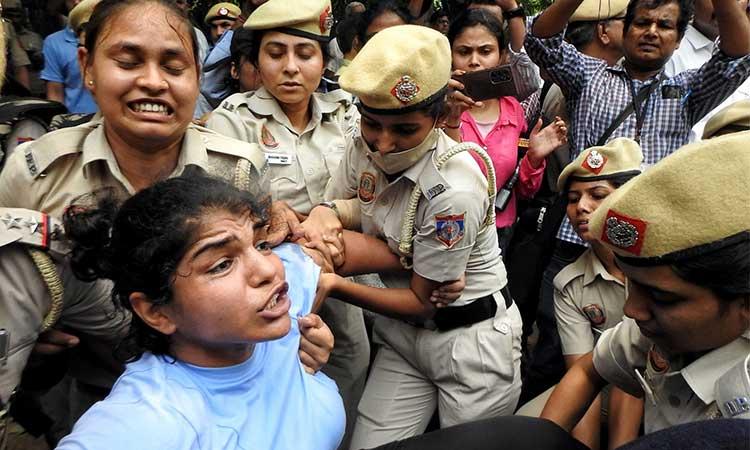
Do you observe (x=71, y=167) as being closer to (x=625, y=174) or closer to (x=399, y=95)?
(x=399, y=95)

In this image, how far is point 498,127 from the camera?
342 cm

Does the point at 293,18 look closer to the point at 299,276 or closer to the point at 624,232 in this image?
the point at 299,276

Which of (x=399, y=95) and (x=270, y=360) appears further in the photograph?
(x=399, y=95)

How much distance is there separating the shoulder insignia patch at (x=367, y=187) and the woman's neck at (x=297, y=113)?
2.51ft

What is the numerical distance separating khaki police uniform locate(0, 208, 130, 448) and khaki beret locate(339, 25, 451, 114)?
1.02 metres

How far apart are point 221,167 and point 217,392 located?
0.88 m

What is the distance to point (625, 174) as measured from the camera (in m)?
2.67

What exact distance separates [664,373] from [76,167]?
6.03ft

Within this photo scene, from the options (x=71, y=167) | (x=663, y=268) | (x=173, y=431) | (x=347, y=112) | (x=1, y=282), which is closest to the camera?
(x=173, y=431)

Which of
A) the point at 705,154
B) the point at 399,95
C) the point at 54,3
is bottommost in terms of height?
the point at 54,3

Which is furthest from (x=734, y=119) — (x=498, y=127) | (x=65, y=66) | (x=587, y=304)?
(x=65, y=66)

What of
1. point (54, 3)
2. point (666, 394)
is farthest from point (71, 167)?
point (54, 3)

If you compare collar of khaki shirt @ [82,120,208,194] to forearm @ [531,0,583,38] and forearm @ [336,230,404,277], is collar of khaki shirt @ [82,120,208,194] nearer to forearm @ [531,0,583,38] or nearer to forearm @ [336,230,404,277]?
forearm @ [336,230,404,277]

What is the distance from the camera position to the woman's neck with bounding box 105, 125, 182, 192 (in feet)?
6.41
